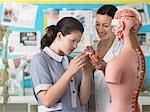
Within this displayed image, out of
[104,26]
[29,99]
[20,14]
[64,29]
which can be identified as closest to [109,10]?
[104,26]

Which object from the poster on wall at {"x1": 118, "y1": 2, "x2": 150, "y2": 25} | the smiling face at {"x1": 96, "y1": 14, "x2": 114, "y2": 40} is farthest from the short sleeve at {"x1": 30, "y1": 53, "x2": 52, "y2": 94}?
the poster on wall at {"x1": 118, "y1": 2, "x2": 150, "y2": 25}

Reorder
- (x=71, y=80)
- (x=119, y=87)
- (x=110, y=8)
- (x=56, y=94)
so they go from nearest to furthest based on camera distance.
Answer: (x=119, y=87), (x=56, y=94), (x=71, y=80), (x=110, y=8)

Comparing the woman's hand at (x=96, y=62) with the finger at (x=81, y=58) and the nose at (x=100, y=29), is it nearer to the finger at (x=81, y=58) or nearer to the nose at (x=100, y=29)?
the finger at (x=81, y=58)

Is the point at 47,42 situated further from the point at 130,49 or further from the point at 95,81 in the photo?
the point at 130,49

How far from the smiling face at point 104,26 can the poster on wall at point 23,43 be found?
365 millimetres

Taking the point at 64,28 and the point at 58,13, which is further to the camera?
the point at 58,13

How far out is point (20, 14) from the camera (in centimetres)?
175

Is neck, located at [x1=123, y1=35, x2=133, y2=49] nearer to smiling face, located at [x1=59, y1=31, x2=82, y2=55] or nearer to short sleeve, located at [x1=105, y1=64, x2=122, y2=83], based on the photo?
short sleeve, located at [x1=105, y1=64, x2=122, y2=83]

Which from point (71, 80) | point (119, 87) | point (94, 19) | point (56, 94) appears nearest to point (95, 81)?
point (71, 80)

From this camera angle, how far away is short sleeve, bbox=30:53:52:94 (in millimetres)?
1204

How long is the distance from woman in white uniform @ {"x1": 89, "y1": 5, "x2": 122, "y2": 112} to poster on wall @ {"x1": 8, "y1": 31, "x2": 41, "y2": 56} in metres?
0.37

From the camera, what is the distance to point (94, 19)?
5.74ft

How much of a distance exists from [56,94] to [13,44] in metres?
0.66

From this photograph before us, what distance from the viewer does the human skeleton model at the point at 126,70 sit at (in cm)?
101
